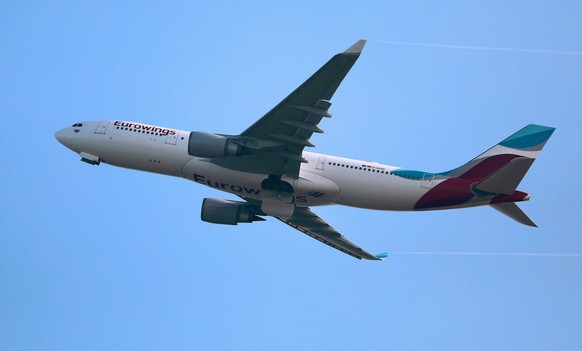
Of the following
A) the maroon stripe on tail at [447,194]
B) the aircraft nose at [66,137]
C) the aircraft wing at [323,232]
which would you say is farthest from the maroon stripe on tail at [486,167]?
the aircraft nose at [66,137]

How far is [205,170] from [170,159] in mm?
2344

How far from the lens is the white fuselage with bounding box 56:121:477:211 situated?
54375 millimetres

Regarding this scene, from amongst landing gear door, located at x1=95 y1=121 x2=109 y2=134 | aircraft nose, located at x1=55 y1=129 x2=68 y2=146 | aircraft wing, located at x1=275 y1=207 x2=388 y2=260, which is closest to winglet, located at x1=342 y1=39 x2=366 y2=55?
aircraft wing, located at x1=275 y1=207 x2=388 y2=260

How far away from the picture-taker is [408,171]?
180 ft

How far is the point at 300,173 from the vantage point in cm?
5494

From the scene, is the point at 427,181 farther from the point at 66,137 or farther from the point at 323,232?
the point at 66,137

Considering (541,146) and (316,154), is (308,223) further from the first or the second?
(541,146)

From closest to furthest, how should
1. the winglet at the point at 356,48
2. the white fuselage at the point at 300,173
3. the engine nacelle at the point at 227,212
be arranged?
1. the winglet at the point at 356,48
2. the white fuselage at the point at 300,173
3. the engine nacelle at the point at 227,212

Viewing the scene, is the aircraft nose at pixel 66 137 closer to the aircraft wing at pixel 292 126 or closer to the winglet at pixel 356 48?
the aircraft wing at pixel 292 126

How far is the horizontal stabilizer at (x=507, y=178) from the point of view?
50.6 meters

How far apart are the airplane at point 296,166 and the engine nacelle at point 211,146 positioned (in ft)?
0.18

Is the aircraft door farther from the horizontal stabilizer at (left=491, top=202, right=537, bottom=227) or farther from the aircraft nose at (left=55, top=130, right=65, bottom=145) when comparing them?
the aircraft nose at (left=55, top=130, right=65, bottom=145)

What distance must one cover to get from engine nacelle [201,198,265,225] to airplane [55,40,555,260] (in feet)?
6.69

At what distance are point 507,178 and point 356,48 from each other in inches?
469
